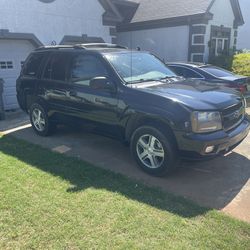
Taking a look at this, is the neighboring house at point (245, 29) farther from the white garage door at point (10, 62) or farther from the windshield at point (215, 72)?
the white garage door at point (10, 62)

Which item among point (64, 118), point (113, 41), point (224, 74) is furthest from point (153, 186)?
point (113, 41)

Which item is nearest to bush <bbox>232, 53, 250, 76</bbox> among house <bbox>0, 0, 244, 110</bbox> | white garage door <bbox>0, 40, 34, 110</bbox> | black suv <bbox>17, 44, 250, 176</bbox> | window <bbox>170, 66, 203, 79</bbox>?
house <bbox>0, 0, 244, 110</bbox>

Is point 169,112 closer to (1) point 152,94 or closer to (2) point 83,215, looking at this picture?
(1) point 152,94

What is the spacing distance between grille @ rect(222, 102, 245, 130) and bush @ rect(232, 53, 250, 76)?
1038cm

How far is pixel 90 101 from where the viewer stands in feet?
17.7

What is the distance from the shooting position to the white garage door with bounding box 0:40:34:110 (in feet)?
33.9

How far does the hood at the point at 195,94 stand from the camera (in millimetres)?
4324

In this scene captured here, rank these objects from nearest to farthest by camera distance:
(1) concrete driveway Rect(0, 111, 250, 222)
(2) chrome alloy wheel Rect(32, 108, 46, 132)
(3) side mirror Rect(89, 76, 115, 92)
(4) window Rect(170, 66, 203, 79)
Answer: (1) concrete driveway Rect(0, 111, 250, 222) < (3) side mirror Rect(89, 76, 115, 92) < (2) chrome alloy wheel Rect(32, 108, 46, 132) < (4) window Rect(170, 66, 203, 79)

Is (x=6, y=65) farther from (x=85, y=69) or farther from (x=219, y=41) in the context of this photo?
(x=219, y=41)

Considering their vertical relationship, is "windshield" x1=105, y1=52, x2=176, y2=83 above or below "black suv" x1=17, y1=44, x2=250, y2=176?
above

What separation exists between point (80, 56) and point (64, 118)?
4.21 ft

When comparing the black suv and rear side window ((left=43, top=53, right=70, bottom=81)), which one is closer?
the black suv

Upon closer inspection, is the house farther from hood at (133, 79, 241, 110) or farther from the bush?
hood at (133, 79, 241, 110)

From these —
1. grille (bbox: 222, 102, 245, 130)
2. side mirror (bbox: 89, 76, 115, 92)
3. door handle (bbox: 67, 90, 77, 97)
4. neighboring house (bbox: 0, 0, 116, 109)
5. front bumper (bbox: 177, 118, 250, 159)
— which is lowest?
front bumper (bbox: 177, 118, 250, 159)
